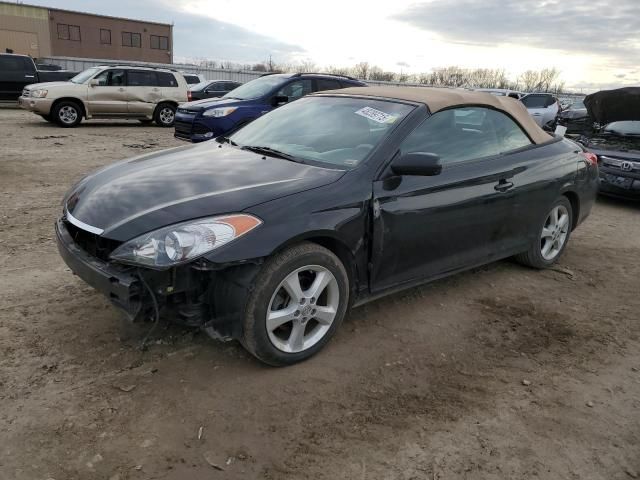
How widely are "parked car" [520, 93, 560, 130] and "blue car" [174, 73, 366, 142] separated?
850 centimetres

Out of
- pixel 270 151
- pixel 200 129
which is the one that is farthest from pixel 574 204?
pixel 200 129

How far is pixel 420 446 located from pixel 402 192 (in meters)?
1.55

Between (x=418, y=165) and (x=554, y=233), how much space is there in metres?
2.32

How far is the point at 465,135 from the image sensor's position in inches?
156

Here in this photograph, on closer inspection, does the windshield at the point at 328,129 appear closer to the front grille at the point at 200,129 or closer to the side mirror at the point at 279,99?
the front grille at the point at 200,129

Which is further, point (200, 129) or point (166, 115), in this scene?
point (166, 115)

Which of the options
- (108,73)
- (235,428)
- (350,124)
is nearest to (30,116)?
(108,73)

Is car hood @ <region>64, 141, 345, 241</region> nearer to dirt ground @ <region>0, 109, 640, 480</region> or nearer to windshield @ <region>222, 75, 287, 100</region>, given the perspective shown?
dirt ground @ <region>0, 109, 640, 480</region>

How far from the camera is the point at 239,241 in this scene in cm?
269

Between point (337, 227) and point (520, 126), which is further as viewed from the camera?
point (520, 126)

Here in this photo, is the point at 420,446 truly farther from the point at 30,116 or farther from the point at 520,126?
the point at 30,116

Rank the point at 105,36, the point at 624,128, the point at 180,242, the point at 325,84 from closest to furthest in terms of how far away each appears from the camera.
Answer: the point at 180,242 < the point at 624,128 < the point at 325,84 < the point at 105,36

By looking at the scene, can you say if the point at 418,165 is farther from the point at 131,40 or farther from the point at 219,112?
the point at 131,40

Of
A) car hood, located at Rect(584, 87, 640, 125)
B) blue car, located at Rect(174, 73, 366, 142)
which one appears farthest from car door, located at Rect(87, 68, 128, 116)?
Result: car hood, located at Rect(584, 87, 640, 125)
